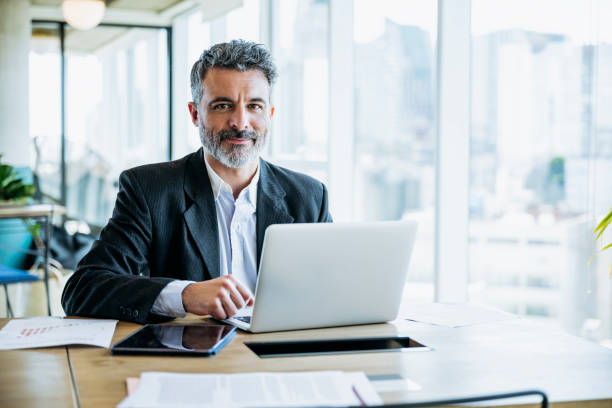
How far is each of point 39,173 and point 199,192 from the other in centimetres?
661

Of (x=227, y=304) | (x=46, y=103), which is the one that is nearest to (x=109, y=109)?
(x=46, y=103)

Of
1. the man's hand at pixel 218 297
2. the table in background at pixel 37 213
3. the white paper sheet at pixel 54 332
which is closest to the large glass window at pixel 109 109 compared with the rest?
the table in background at pixel 37 213

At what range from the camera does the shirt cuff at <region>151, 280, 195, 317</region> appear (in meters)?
1.67

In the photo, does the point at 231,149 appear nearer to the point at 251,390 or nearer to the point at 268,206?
the point at 268,206

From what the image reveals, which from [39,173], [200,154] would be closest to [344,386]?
[200,154]

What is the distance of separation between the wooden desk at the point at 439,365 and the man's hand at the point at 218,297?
7 centimetres

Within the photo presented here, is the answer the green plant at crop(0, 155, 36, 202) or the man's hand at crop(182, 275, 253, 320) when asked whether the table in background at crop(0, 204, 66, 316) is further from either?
the man's hand at crop(182, 275, 253, 320)

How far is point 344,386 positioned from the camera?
121cm

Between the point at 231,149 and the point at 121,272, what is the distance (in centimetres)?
53

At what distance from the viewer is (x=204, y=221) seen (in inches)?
82.2

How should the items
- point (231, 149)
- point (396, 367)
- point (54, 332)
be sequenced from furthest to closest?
point (231, 149), point (54, 332), point (396, 367)

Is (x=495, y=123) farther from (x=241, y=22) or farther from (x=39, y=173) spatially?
(x=39, y=173)

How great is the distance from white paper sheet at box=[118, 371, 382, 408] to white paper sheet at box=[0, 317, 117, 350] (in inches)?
12.4

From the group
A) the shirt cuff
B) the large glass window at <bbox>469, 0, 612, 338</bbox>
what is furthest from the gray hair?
the large glass window at <bbox>469, 0, 612, 338</bbox>
